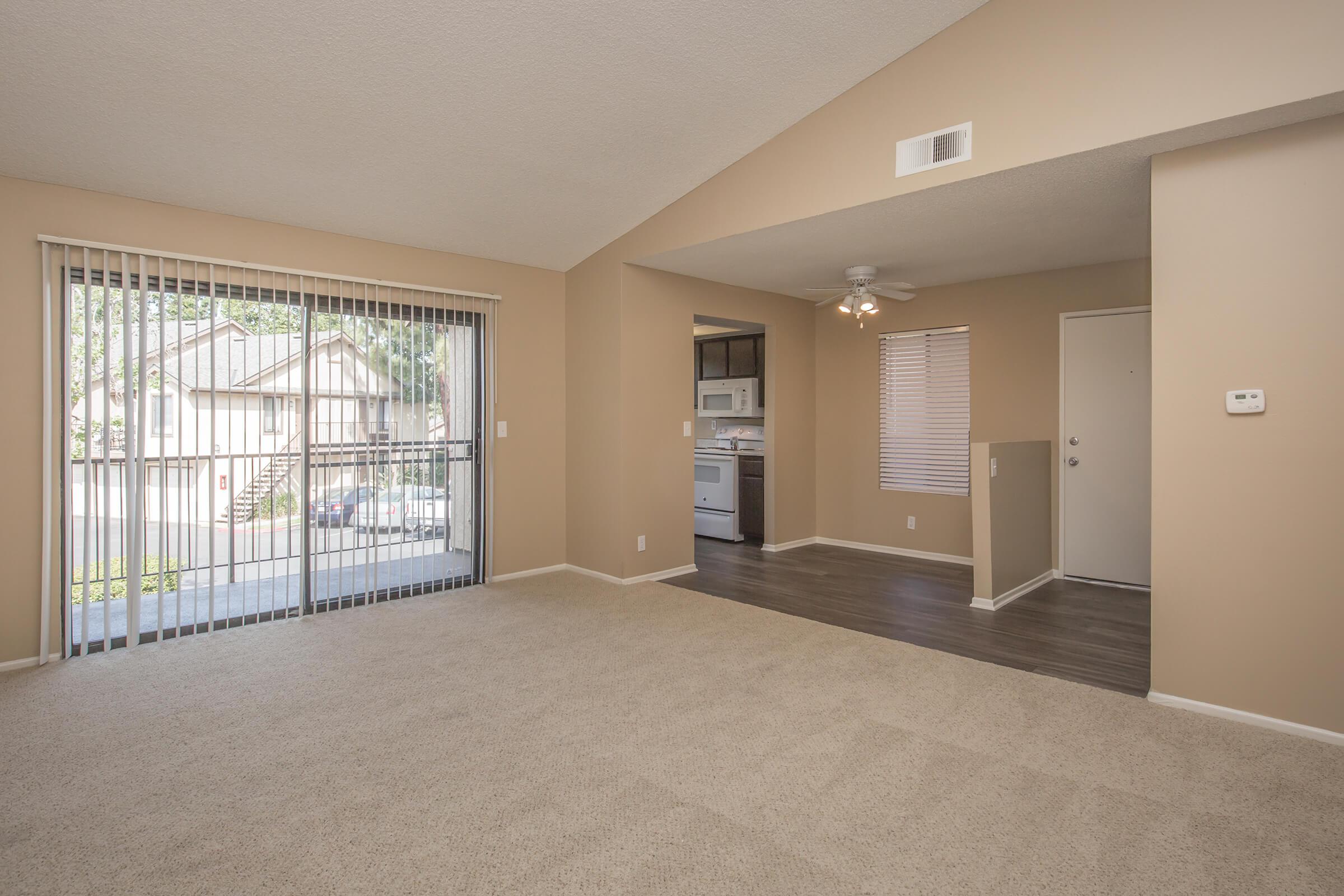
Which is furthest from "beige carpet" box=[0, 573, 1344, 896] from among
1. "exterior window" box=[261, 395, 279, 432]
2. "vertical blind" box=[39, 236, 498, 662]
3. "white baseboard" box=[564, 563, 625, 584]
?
"white baseboard" box=[564, 563, 625, 584]

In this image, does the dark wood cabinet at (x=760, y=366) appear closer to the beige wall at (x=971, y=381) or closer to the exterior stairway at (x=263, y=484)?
the beige wall at (x=971, y=381)

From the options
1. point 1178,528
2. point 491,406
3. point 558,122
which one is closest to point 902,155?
point 558,122

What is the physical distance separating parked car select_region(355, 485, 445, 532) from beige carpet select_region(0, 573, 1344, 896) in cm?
100

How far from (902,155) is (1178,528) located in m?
2.10

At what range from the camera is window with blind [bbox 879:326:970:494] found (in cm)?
588

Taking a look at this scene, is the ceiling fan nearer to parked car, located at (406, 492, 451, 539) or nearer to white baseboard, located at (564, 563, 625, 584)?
white baseboard, located at (564, 563, 625, 584)

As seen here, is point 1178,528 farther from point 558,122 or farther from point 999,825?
point 558,122

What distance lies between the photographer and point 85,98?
9.64ft

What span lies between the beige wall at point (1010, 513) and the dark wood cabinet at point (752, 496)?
2.24m

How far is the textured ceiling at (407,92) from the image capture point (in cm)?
272

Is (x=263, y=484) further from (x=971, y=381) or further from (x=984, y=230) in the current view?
(x=971, y=381)

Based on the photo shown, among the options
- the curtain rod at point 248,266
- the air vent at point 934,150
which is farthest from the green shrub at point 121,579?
the air vent at point 934,150

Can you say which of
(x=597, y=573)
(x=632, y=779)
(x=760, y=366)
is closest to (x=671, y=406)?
(x=597, y=573)

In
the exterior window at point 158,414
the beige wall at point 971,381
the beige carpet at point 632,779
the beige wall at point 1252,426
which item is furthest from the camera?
the beige wall at point 971,381
